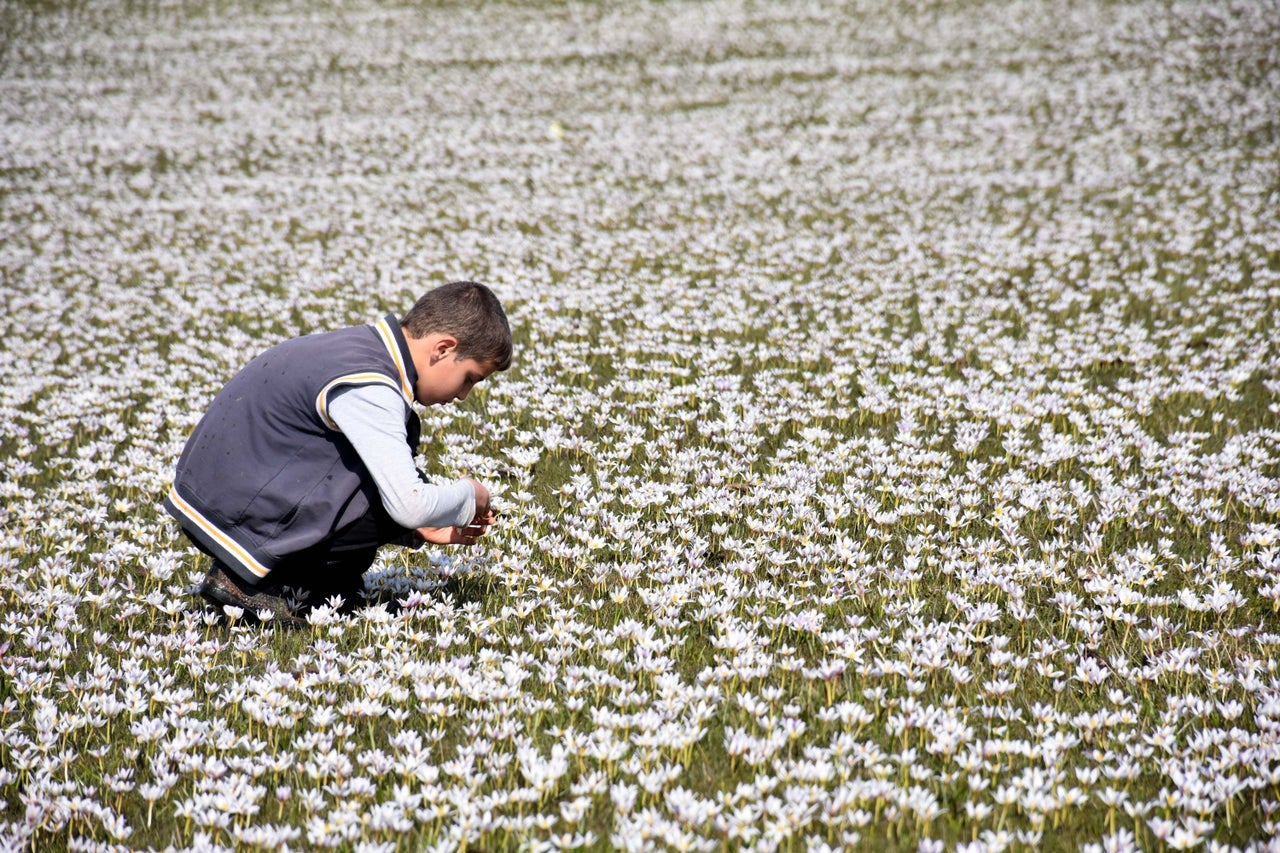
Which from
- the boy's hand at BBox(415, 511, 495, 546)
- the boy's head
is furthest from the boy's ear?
the boy's hand at BBox(415, 511, 495, 546)

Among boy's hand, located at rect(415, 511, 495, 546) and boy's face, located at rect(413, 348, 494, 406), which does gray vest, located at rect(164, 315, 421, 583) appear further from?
boy's hand, located at rect(415, 511, 495, 546)

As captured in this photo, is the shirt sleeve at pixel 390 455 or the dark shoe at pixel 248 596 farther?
the dark shoe at pixel 248 596

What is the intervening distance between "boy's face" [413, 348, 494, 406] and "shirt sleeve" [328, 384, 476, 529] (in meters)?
0.28

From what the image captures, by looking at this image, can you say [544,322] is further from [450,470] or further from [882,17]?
[882,17]

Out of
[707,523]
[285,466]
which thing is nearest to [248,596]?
[285,466]

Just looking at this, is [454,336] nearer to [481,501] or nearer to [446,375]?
[446,375]

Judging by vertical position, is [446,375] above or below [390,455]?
above

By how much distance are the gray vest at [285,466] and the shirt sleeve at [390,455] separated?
0.63 feet

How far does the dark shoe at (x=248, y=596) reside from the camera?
5.37 metres

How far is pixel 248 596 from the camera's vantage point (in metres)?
5.38

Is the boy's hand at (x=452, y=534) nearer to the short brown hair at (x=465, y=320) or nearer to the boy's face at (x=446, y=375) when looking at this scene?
the boy's face at (x=446, y=375)

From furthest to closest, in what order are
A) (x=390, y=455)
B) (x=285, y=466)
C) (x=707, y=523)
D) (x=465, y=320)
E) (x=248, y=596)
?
1. (x=707, y=523)
2. (x=248, y=596)
3. (x=285, y=466)
4. (x=465, y=320)
5. (x=390, y=455)

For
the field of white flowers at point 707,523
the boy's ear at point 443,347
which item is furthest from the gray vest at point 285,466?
the field of white flowers at point 707,523

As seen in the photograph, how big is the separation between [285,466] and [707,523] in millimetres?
2955
